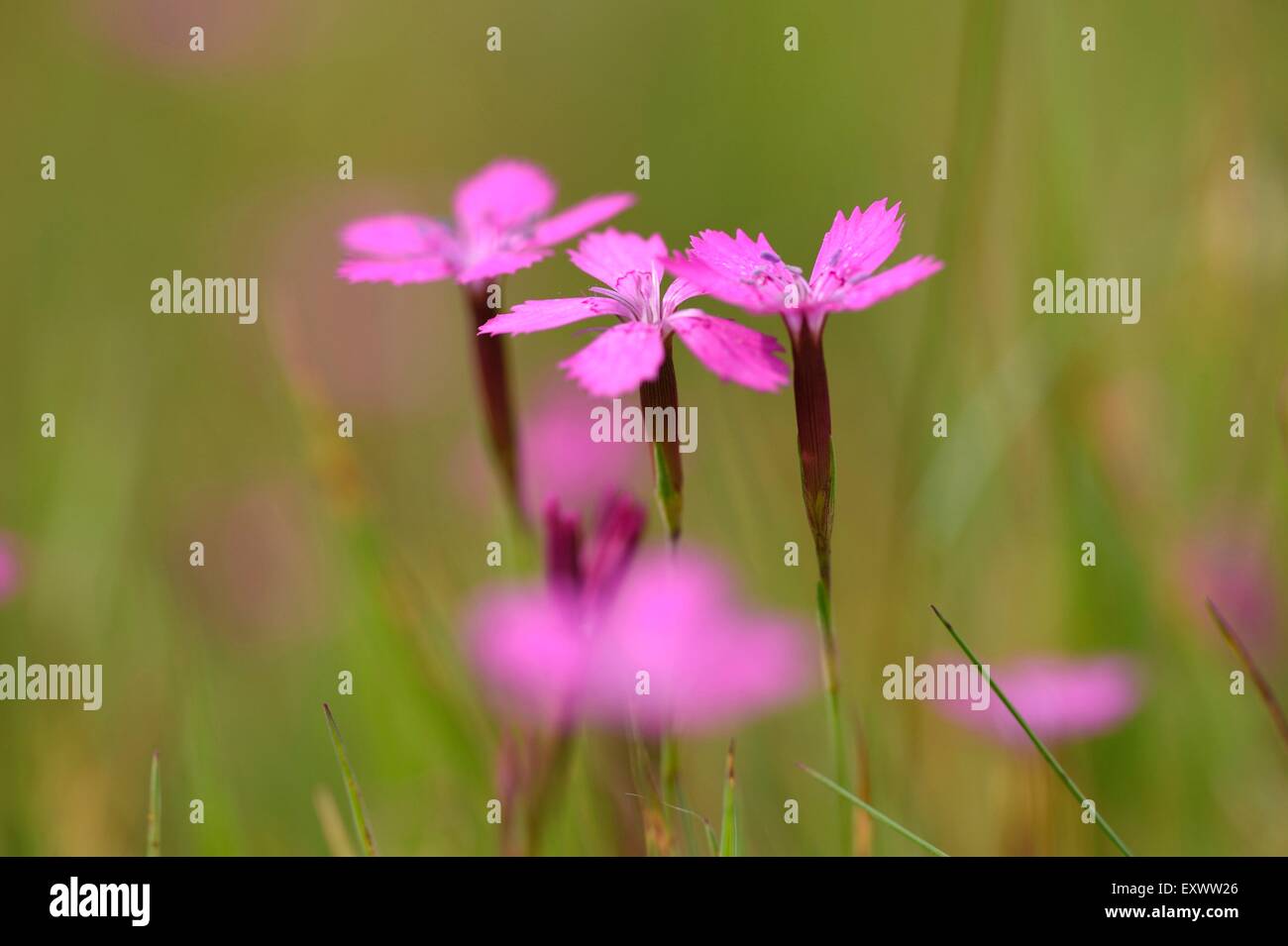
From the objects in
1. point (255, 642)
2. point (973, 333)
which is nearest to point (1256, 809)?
point (973, 333)

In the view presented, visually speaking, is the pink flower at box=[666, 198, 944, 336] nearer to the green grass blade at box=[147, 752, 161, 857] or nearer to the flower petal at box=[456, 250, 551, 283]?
the flower petal at box=[456, 250, 551, 283]

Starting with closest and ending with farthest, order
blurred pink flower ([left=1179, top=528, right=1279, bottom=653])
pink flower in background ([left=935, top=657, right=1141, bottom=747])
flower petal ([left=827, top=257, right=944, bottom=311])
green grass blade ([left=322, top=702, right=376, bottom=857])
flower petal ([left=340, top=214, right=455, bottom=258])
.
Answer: flower petal ([left=827, top=257, right=944, bottom=311])
green grass blade ([left=322, top=702, right=376, bottom=857])
flower petal ([left=340, top=214, right=455, bottom=258])
pink flower in background ([left=935, top=657, right=1141, bottom=747])
blurred pink flower ([left=1179, top=528, right=1279, bottom=653])

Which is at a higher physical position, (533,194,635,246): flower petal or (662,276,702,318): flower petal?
(533,194,635,246): flower petal

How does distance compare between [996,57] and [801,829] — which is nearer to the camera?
[801,829]

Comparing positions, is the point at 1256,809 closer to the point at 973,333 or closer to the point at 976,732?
the point at 976,732

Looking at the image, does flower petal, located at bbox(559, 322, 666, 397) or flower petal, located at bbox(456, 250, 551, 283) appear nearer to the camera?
flower petal, located at bbox(559, 322, 666, 397)

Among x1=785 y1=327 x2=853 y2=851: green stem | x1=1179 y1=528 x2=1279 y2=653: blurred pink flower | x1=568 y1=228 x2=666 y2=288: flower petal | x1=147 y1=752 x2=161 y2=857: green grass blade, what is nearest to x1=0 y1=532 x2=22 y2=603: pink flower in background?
x1=147 y1=752 x2=161 y2=857: green grass blade
